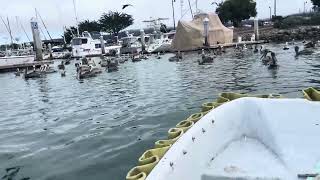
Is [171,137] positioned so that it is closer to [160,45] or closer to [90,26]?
[160,45]

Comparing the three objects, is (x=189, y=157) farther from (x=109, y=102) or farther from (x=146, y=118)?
(x=109, y=102)

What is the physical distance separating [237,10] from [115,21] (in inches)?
1317

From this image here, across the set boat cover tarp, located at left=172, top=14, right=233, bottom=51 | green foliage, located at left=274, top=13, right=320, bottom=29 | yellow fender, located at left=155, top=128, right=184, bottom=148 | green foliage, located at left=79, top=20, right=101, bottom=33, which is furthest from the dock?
green foliage, located at left=79, top=20, right=101, bottom=33

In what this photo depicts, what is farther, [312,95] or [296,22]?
[296,22]

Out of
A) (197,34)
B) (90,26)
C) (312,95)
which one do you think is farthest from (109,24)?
(312,95)

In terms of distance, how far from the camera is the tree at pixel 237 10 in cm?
10712

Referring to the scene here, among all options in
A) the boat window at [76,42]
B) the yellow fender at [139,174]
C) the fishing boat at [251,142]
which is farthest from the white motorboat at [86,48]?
the yellow fender at [139,174]

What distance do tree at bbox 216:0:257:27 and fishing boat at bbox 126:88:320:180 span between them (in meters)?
102

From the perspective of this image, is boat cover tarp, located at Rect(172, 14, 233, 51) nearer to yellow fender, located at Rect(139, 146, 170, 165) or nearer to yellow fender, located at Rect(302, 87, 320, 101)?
yellow fender, located at Rect(302, 87, 320, 101)

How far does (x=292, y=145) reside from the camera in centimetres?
733

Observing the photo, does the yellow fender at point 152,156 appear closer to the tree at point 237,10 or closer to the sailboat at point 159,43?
the sailboat at point 159,43

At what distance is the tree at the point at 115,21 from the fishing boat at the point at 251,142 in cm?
11647

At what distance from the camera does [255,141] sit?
788cm

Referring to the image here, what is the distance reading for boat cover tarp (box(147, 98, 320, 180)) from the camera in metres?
6.57
